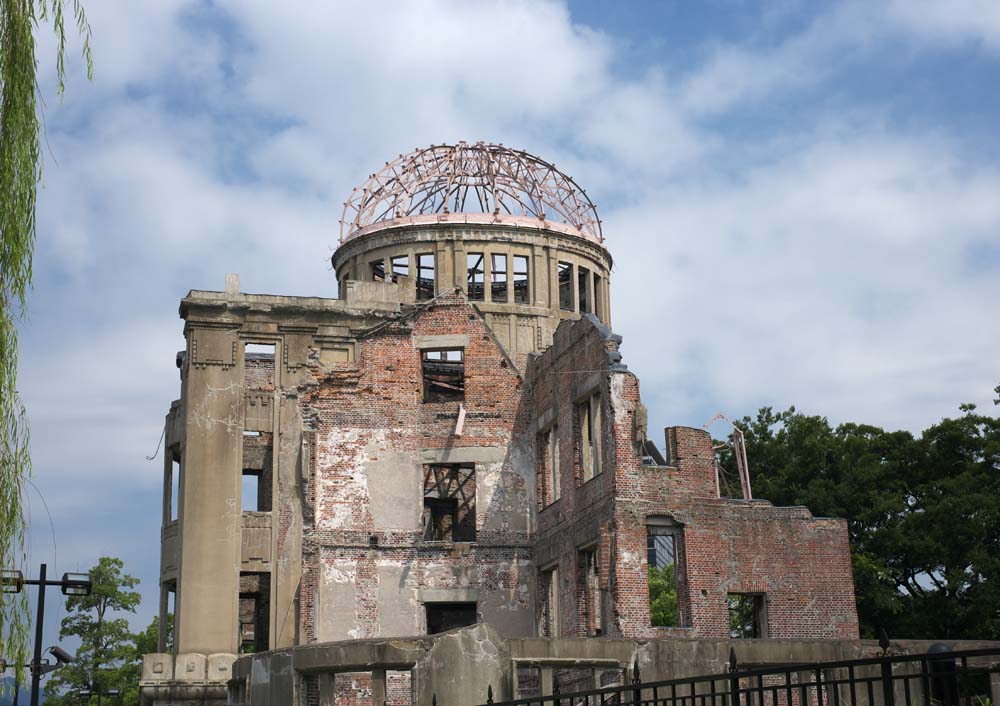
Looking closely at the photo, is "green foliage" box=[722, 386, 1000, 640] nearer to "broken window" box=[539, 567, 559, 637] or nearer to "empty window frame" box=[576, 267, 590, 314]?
"empty window frame" box=[576, 267, 590, 314]

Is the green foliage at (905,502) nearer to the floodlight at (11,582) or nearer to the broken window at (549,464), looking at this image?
the broken window at (549,464)

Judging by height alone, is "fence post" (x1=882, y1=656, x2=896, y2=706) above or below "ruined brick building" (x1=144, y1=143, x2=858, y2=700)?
below

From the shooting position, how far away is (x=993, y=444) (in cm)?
3625

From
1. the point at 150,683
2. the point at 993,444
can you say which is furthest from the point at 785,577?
the point at 150,683

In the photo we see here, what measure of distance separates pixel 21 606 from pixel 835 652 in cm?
1565

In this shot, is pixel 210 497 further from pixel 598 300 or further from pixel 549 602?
pixel 598 300

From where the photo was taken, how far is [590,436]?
2736cm

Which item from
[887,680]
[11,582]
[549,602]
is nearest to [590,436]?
[549,602]

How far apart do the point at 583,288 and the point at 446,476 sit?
40.7 ft

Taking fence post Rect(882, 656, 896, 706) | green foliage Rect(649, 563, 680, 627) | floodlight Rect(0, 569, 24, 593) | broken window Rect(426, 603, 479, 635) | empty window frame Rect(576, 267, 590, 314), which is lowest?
fence post Rect(882, 656, 896, 706)

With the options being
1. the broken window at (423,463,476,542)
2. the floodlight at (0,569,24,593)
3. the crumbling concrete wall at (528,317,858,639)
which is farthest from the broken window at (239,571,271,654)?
the floodlight at (0,569,24,593)

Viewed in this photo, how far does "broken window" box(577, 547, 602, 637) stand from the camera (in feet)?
84.8

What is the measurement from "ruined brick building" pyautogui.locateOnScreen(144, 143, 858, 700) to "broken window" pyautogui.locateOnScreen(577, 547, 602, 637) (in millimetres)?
63

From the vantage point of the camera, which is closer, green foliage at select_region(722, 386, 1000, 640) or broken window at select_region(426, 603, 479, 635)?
broken window at select_region(426, 603, 479, 635)
